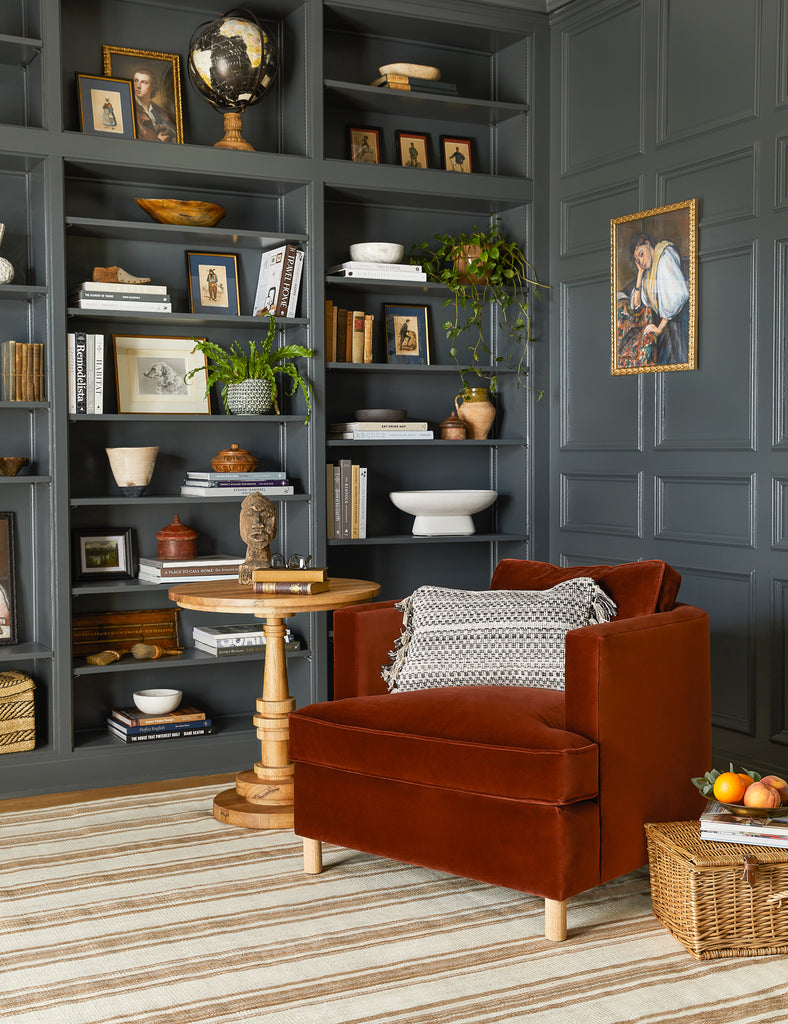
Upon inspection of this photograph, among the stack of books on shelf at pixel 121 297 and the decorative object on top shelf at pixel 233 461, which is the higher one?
the stack of books on shelf at pixel 121 297

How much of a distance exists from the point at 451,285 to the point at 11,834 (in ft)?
8.50

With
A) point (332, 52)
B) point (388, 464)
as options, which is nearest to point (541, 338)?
point (388, 464)

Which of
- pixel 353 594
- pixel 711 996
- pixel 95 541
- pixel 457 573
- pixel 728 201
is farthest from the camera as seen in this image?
pixel 457 573

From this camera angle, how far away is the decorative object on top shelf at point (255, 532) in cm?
348

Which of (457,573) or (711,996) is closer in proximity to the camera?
(711,996)

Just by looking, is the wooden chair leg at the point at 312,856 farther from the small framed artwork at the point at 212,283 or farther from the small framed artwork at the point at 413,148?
the small framed artwork at the point at 413,148

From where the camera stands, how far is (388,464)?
4.63 metres

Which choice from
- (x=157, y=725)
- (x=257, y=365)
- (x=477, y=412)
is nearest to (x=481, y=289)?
(x=477, y=412)

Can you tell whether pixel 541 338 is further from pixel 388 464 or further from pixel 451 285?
pixel 388 464

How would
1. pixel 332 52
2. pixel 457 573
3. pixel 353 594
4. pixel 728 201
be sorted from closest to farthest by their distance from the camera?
pixel 353 594, pixel 728 201, pixel 332 52, pixel 457 573

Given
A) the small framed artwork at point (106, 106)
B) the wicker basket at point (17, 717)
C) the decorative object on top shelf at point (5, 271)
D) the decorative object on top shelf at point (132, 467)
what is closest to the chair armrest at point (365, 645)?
A: the decorative object on top shelf at point (132, 467)

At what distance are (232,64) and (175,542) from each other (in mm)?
1729

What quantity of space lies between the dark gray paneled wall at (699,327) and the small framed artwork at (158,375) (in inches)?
58.5

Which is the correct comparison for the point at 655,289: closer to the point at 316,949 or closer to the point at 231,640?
the point at 231,640
